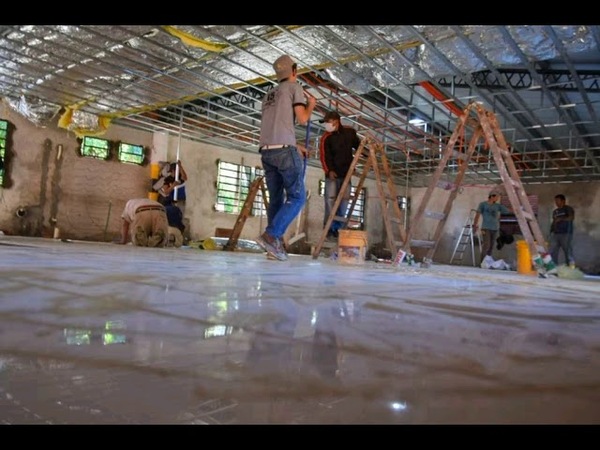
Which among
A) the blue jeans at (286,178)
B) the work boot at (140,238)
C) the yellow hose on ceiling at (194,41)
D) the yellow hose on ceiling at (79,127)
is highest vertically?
the yellow hose on ceiling at (194,41)

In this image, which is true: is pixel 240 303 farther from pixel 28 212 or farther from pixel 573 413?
pixel 28 212

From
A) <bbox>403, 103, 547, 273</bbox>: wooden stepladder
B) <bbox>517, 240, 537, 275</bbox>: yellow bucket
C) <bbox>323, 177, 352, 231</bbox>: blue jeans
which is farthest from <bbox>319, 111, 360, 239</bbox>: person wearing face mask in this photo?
<bbox>517, 240, 537, 275</bbox>: yellow bucket

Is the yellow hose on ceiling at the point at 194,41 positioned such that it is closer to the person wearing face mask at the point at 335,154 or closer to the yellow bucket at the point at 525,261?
the person wearing face mask at the point at 335,154

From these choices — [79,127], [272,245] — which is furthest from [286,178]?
[79,127]

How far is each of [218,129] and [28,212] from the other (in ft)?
13.6

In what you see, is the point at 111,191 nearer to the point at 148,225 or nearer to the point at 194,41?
the point at 148,225

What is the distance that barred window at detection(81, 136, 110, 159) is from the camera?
917 cm

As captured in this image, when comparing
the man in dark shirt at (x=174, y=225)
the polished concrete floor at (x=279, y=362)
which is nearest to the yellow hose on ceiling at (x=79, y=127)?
the man in dark shirt at (x=174, y=225)

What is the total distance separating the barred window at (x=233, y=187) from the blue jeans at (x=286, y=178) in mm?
6943

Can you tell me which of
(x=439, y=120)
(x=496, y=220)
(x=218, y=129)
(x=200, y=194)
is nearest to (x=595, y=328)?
(x=496, y=220)

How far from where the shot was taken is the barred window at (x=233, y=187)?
11.0m

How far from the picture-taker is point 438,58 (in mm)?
5602

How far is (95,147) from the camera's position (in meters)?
9.30

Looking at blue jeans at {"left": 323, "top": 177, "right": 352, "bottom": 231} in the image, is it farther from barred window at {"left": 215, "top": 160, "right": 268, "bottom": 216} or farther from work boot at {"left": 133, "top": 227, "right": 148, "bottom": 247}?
barred window at {"left": 215, "top": 160, "right": 268, "bottom": 216}
